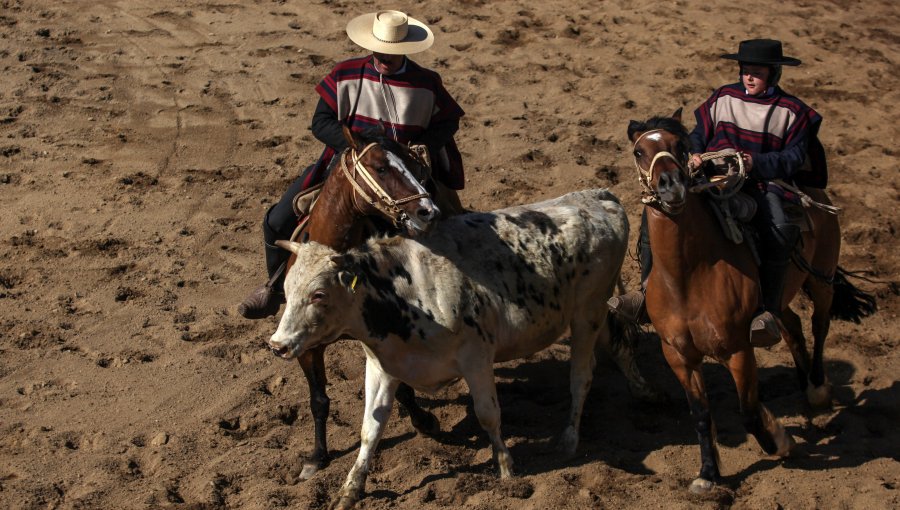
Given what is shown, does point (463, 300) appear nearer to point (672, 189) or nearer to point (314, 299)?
point (314, 299)

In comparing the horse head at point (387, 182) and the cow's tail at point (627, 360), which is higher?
the horse head at point (387, 182)

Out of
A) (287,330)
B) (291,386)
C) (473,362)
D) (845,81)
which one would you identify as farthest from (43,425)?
(845,81)

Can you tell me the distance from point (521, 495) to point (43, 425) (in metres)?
3.36

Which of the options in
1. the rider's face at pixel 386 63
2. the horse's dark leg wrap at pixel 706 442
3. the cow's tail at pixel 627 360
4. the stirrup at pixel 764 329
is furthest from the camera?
the cow's tail at pixel 627 360

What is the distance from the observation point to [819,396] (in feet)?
26.8

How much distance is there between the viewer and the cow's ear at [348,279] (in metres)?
6.41

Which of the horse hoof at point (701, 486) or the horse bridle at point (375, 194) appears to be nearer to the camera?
the horse bridle at point (375, 194)

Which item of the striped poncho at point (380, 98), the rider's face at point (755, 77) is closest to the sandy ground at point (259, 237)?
the striped poncho at point (380, 98)

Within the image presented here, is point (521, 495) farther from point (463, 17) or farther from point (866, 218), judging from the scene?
point (463, 17)

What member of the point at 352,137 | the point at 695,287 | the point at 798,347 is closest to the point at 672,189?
the point at 695,287

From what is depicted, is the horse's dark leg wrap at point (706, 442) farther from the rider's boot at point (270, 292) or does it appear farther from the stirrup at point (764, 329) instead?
the rider's boot at point (270, 292)

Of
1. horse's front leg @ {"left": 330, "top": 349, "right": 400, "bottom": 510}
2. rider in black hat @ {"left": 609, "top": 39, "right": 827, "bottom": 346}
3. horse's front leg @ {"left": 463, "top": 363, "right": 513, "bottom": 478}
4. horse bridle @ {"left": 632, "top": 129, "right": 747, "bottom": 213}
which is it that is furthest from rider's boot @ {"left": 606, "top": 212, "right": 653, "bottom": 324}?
horse's front leg @ {"left": 330, "top": 349, "right": 400, "bottom": 510}

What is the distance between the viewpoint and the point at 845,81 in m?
13.6

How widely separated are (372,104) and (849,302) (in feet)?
12.9
